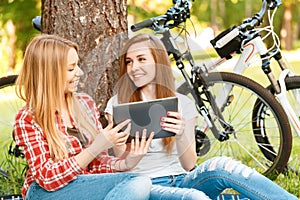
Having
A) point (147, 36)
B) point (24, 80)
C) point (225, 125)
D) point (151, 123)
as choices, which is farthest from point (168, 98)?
point (225, 125)

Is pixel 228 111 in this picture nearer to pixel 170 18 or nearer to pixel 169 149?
pixel 170 18

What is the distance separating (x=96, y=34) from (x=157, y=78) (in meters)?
0.61

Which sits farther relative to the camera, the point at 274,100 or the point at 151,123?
the point at 274,100

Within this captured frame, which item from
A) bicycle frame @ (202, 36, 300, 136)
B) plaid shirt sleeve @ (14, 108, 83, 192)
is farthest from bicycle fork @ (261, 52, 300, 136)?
plaid shirt sleeve @ (14, 108, 83, 192)

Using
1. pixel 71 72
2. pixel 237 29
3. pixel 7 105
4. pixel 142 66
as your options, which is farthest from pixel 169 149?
pixel 7 105

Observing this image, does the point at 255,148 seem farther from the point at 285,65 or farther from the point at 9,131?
the point at 9,131

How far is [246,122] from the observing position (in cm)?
374

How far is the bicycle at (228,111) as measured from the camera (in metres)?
3.30

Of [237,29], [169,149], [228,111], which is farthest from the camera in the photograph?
[228,111]

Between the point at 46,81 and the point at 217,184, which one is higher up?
the point at 46,81

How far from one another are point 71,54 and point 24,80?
18 centimetres

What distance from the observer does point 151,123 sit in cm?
250

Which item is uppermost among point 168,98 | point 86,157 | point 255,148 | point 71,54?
point 71,54

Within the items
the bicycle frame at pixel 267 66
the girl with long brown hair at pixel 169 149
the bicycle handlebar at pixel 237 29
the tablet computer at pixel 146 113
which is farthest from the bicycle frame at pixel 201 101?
the tablet computer at pixel 146 113
